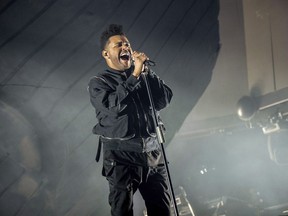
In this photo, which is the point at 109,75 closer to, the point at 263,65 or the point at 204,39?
the point at 204,39

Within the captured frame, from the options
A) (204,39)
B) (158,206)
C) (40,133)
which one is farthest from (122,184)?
(204,39)

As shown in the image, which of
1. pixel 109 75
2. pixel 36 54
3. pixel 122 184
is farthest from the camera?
pixel 36 54

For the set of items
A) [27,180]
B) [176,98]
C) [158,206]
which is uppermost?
[176,98]

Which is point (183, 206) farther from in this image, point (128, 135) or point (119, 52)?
point (119, 52)

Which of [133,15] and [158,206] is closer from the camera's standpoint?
[158,206]

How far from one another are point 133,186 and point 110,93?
74 centimetres

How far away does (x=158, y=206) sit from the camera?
254cm

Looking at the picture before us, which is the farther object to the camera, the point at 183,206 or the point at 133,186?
the point at 183,206

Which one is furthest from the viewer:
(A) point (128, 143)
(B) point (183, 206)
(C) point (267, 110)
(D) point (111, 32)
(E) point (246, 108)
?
(E) point (246, 108)

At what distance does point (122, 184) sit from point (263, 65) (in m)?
4.63

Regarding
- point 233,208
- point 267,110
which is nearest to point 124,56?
point 233,208

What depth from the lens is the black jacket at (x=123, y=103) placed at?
2.41m

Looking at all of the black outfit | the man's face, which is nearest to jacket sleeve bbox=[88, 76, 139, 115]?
the black outfit

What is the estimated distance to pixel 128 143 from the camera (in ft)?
8.45
